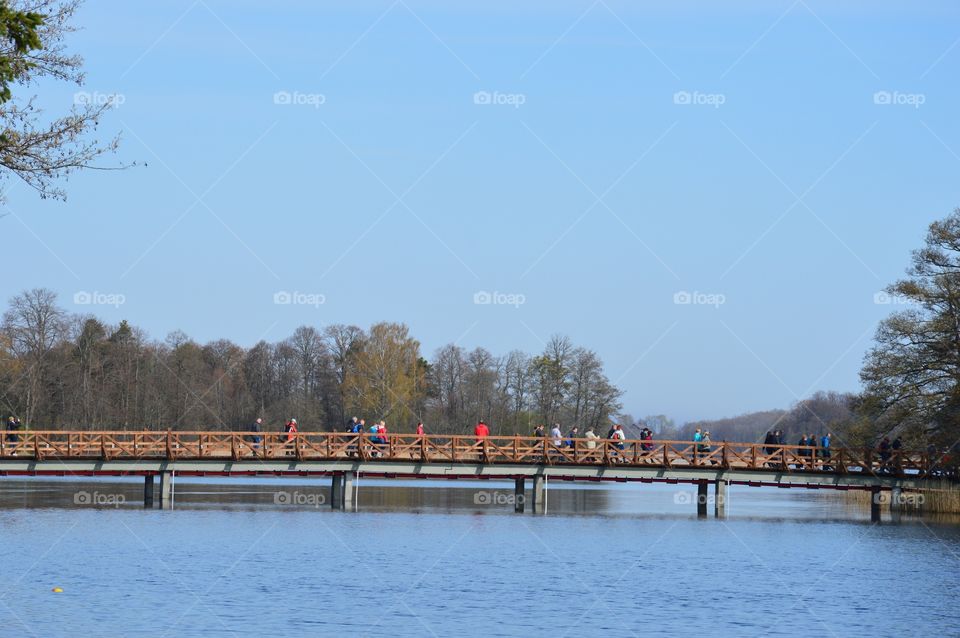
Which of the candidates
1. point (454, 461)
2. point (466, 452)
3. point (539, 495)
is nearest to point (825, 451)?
point (539, 495)

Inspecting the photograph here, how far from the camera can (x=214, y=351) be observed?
124 metres

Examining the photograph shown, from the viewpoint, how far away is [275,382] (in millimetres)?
122125

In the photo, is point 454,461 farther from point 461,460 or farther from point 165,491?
point 165,491

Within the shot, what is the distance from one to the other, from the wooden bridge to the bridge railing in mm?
44

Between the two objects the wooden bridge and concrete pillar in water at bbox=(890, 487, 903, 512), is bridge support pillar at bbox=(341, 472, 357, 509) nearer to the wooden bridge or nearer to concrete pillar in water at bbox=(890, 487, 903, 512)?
the wooden bridge

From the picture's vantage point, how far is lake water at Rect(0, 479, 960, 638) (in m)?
25.9

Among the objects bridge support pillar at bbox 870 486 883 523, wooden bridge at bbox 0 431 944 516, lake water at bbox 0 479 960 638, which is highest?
wooden bridge at bbox 0 431 944 516

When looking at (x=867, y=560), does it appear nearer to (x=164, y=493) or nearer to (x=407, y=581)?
(x=407, y=581)

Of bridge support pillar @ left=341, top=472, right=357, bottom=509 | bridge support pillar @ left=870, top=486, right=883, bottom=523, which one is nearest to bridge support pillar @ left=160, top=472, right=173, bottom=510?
bridge support pillar @ left=341, top=472, right=357, bottom=509

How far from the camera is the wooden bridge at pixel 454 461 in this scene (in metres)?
47.4

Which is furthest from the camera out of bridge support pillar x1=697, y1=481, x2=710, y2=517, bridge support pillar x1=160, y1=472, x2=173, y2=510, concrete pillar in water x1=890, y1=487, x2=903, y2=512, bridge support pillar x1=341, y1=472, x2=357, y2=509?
bridge support pillar x1=697, y1=481, x2=710, y2=517

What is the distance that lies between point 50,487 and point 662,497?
2963 centimetres

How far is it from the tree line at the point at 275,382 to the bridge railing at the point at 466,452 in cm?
4552

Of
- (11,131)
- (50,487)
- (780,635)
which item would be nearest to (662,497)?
(50,487)
